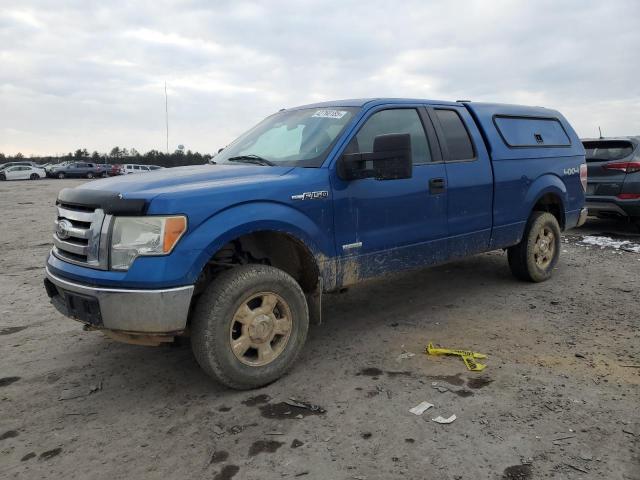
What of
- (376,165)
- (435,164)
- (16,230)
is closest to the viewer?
(376,165)

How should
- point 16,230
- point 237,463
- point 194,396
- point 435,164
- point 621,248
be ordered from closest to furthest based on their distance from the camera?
point 237,463 → point 194,396 → point 435,164 → point 621,248 → point 16,230

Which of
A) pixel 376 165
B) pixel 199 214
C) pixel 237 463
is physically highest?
pixel 376 165

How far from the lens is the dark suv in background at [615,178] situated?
8.28 metres

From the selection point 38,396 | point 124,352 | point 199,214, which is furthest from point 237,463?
point 124,352

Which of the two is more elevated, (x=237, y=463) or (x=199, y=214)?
(x=199, y=214)

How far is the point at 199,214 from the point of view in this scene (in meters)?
3.11

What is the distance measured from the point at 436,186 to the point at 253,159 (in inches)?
62.3

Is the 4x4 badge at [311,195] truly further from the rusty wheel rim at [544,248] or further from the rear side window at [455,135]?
the rusty wheel rim at [544,248]

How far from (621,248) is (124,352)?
718cm

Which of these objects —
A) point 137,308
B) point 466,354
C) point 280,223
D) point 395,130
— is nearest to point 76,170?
point 395,130

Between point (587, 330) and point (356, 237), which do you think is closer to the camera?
point (356, 237)

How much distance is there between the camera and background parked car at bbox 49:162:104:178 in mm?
45844

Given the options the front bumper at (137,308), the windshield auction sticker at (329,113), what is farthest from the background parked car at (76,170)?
the front bumper at (137,308)

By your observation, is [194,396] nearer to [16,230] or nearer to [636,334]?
[636,334]
